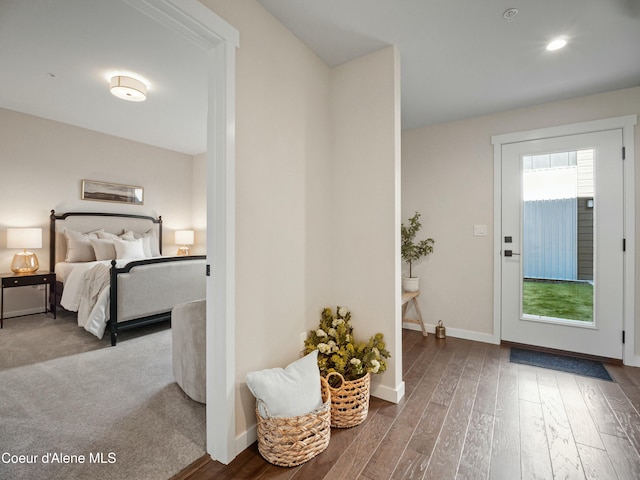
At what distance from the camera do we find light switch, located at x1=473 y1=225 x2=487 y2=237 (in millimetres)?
3221

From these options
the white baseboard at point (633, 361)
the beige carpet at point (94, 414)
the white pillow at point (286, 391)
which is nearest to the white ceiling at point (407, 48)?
the white pillow at point (286, 391)

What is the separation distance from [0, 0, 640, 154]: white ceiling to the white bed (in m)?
1.81

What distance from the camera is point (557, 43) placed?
6.65 feet

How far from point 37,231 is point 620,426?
5859 mm

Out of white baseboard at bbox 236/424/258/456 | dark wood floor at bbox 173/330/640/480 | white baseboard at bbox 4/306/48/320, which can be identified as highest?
white baseboard at bbox 4/306/48/320

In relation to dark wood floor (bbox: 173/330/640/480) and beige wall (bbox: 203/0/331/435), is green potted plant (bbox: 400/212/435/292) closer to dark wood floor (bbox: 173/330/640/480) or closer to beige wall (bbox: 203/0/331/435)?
dark wood floor (bbox: 173/330/640/480)

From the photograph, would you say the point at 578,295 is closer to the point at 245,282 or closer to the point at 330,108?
the point at 330,108

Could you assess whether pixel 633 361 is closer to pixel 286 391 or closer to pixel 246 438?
pixel 286 391

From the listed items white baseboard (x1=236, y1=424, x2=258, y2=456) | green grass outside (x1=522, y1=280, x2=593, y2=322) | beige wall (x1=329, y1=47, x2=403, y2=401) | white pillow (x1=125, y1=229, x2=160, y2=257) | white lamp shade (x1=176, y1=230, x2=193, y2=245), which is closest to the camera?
white baseboard (x1=236, y1=424, x2=258, y2=456)

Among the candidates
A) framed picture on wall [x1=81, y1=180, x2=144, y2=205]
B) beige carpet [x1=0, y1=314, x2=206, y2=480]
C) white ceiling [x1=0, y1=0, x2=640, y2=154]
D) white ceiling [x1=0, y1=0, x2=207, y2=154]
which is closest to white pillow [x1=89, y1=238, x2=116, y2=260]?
framed picture on wall [x1=81, y1=180, x2=144, y2=205]

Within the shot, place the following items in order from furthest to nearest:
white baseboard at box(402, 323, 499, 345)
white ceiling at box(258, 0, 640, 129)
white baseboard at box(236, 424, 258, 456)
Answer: white baseboard at box(402, 323, 499, 345) → white ceiling at box(258, 0, 640, 129) → white baseboard at box(236, 424, 258, 456)

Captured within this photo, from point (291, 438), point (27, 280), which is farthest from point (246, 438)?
point (27, 280)

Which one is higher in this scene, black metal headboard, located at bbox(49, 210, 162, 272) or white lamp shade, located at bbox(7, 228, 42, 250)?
black metal headboard, located at bbox(49, 210, 162, 272)

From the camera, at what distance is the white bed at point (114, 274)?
3049 mm
